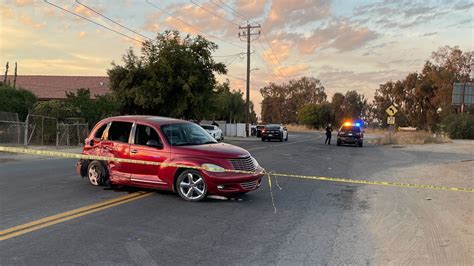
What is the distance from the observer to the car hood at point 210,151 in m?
8.40

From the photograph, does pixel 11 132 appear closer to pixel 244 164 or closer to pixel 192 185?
pixel 192 185

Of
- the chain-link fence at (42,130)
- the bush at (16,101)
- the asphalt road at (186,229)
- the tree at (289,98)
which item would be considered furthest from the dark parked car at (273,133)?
the tree at (289,98)

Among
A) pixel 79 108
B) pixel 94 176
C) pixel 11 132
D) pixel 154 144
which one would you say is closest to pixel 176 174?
pixel 154 144

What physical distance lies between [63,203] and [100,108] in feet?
69.6

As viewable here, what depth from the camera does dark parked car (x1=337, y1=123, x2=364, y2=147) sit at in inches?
1288

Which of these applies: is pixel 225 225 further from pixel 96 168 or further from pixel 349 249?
pixel 96 168

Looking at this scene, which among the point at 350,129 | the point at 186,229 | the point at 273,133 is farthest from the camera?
the point at 273,133

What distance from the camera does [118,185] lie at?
382 inches

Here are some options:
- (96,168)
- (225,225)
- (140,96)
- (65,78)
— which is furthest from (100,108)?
(65,78)

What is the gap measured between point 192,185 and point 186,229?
2030 millimetres

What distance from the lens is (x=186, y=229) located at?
21.3 feet

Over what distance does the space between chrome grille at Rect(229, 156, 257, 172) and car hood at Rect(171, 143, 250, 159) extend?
3.1 inches

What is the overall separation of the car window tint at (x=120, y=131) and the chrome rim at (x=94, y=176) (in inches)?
32.7

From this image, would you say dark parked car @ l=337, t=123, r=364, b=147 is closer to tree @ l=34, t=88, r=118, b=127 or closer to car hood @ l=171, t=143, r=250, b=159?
tree @ l=34, t=88, r=118, b=127
